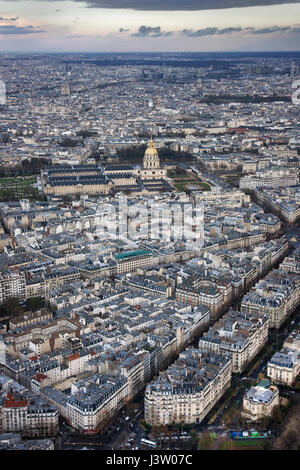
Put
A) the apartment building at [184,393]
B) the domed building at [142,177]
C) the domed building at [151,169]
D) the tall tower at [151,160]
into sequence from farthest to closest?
the tall tower at [151,160], the domed building at [151,169], the domed building at [142,177], the apartment building at [184,393]

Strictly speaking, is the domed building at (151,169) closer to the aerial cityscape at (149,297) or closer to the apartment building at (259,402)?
the aerial cityscape at (149,297)

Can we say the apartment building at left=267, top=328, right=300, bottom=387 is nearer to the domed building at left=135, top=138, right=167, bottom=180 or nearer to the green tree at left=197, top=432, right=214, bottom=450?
the green tree at left=197, top=432, right=214, bottom=450

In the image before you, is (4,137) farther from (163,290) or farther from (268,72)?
(268,72)

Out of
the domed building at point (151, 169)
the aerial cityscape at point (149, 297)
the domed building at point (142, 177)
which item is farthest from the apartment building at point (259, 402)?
the domed building at point (151, 169)

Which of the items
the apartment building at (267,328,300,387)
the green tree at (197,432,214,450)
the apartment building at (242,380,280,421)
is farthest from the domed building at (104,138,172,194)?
the green tree at (197,432,214,450)

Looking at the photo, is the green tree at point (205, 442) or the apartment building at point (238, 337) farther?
the apartment building at point (238, 337)

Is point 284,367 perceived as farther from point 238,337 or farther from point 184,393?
point 184,393

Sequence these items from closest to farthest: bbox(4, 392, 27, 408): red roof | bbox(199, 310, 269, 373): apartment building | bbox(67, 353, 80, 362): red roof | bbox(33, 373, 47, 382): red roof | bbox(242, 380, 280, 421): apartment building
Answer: bbox(4, 392, 27, 408): red roof
bbox(242, 380, 280, 421): apartment building
bbox(33, 373, 47, 382): red roof
bbox(67, 353, 80, 362): red roof
bbox(199, 310, 269, 373): apartment building

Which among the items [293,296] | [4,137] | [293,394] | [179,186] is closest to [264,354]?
[293,394]

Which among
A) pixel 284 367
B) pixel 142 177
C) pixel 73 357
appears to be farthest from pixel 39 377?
pixel 142 177

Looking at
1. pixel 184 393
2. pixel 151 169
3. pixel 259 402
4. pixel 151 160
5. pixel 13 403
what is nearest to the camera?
pixel 13 403

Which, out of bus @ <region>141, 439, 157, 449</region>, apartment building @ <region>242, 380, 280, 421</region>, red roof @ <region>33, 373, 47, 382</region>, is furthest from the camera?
red roof @ <region>33, 373, 47, 382</region>
